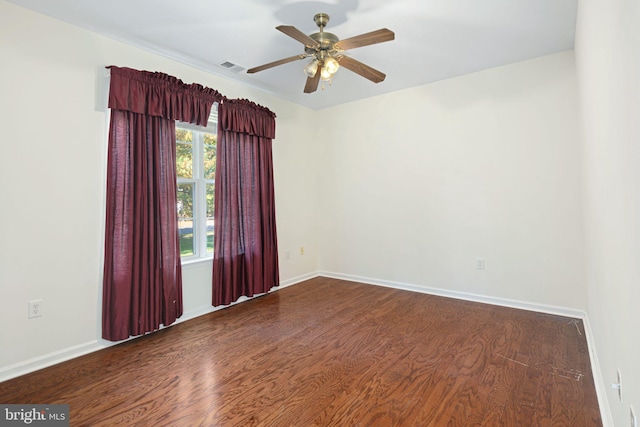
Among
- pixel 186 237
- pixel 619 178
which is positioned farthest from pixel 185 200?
pixel 619 178

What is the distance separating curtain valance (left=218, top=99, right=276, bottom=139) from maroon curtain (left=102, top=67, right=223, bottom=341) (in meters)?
0.47

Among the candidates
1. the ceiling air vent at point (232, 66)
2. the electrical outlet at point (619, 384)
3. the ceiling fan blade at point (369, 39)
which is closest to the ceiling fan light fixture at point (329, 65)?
the ceiling fan blade at point (369, 39)

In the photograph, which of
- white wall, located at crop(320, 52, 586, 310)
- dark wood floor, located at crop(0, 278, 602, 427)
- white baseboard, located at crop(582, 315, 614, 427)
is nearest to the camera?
white baseboard, located at crop(582, 315, 614, 427)

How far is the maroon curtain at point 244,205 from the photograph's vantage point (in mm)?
3564

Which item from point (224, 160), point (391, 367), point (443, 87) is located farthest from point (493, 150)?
point (224, 160)

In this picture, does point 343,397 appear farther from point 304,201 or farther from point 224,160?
point 304,201

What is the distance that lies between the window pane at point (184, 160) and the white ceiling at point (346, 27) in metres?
0.88

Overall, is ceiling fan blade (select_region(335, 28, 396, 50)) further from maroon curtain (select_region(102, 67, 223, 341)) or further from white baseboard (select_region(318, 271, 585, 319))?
white baseboard (select_region(318, 271, 585, 319))

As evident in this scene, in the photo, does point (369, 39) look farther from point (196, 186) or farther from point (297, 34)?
point (196, 186)

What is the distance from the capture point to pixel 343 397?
1.96 metres

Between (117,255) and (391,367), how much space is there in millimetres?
2404

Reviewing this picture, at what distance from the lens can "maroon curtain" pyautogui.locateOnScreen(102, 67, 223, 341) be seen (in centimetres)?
265

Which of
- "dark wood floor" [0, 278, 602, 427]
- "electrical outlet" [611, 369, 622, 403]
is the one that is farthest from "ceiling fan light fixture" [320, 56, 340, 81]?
"electrical outlet" [611, 369, 622, 403]

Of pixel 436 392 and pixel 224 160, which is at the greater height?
pixel 224 160
